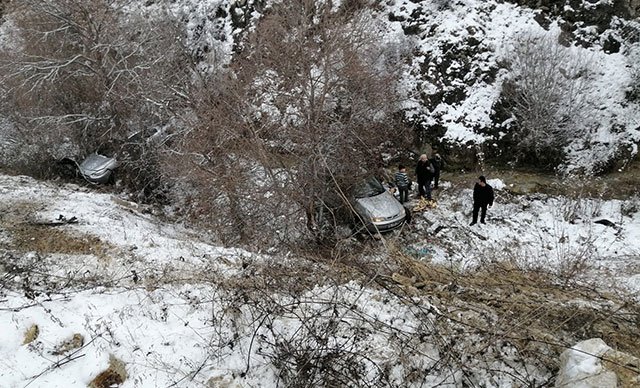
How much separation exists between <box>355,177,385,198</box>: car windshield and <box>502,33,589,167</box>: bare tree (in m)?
4.99

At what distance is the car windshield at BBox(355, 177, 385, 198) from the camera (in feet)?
37.2

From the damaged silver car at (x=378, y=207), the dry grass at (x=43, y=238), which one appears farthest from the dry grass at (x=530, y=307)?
the damaged silver car at (x=378, y=207)

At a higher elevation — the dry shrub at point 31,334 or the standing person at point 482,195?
the dry shrub at point 31,334

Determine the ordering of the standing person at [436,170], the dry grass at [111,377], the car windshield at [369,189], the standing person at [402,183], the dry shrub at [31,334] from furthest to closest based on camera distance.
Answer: the standing person at [436,170] < the standing person at [402,183] < the car windshield at [369,189] < the dry shrub at [31,334] < the dry grass at [111,377]

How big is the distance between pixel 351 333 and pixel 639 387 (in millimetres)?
2188

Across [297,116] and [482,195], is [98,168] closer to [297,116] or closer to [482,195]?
[297,116]

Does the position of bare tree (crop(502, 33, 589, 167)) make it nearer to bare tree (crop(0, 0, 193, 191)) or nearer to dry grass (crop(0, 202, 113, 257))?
bare tree (crop(0, 0, 193, 191))

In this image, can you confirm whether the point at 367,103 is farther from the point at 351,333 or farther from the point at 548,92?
the point at 351,333

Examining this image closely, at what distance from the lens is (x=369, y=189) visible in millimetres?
11461

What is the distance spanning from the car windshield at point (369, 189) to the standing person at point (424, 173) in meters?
1.38

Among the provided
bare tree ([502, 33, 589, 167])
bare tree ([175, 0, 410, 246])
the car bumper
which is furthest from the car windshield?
bare tree ([502, 33, 589, 167])

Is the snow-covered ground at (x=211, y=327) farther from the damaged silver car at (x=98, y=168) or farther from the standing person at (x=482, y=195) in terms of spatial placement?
the damaged silver car at (x=98, y=168)

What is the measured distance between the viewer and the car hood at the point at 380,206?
10891mm

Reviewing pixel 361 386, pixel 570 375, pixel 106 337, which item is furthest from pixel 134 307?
pixel 570 375
